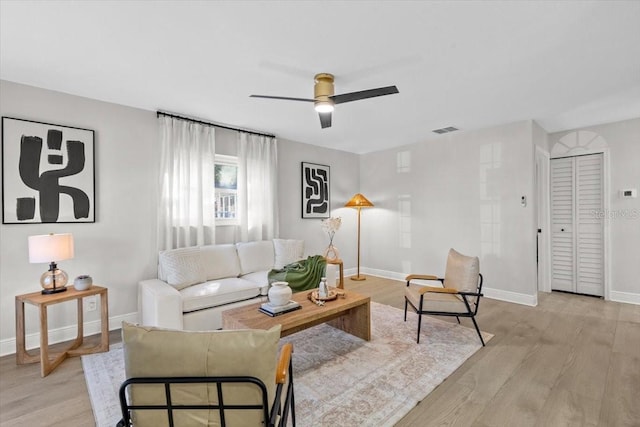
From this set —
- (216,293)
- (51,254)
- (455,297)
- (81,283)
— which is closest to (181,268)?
(216,293)

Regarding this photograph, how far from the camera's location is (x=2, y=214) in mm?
2742

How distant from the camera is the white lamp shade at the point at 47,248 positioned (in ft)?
8.45

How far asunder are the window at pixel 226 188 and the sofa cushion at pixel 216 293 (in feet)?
3.44

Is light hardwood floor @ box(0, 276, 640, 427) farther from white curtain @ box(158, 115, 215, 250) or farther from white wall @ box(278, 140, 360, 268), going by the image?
white wall @ box(278, 140, 360, 268)

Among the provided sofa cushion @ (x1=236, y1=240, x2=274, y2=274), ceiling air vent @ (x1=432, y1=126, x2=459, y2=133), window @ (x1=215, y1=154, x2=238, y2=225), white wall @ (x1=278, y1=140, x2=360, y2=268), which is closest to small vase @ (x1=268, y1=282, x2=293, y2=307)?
sofa cushion @ (x1=236, y1=240, x2=274, y2=274)

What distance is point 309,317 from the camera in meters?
2.48

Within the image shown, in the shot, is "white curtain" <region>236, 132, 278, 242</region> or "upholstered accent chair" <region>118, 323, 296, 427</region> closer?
"upholstered accent chair" <region>118, 323, 296, 427</region>

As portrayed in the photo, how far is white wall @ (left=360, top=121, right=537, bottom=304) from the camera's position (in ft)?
13.7

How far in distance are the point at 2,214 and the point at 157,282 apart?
1.47 metres

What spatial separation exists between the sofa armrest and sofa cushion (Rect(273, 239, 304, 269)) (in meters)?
1.54

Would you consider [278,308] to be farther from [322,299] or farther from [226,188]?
[226,188]

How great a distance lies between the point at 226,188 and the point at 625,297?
584 centimetres

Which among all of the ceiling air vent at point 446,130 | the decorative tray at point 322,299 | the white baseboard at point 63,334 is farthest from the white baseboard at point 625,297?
the white baseboard at point 63,334

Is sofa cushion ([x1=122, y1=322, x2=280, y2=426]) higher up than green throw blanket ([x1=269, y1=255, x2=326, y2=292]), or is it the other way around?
sofa cushion ([x1=122, y1=322, x2=280, y2=426])
